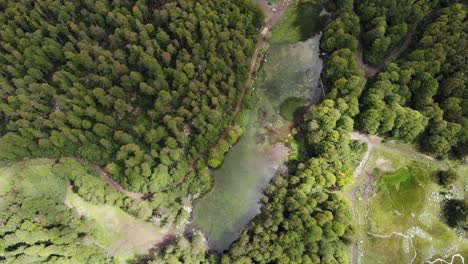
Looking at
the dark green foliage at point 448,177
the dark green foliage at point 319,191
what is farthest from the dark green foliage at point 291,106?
the dark green foliage at point 448,177

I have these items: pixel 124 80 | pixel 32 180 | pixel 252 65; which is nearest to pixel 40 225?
pixel 32 180

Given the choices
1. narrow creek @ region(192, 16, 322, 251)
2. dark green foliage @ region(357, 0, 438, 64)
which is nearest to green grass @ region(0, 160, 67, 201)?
narrow creek @ region(192, 16, 322, 251)

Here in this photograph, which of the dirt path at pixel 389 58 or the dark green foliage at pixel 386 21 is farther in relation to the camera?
the dirt path at pixel 389 58

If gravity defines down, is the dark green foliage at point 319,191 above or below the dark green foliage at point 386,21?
below

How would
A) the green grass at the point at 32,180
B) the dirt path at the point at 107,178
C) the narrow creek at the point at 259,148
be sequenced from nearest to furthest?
1. the green grass at the point at 32,180
2. the dirt path at the point at 107,178
3. the narrow creek at the point at 259,148

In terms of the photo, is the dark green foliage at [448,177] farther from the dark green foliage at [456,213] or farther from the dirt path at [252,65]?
the dirt path at [252,65]

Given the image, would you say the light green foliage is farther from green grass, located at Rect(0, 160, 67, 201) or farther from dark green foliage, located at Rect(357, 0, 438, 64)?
green grass, located at Rect(0, 160, 67, 201)

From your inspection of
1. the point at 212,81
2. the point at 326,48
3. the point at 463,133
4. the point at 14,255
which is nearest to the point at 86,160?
the point at 14,255

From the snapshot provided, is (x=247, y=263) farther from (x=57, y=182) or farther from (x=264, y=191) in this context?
(x=57, y=182)
